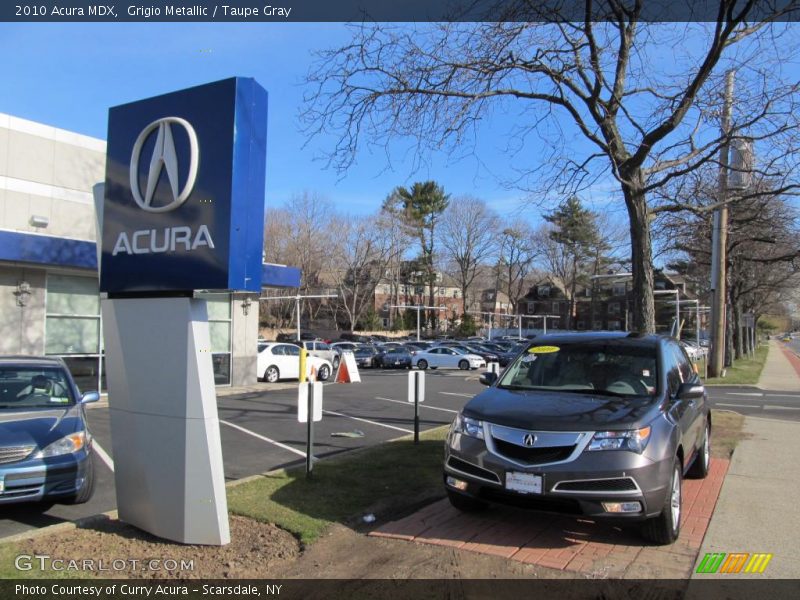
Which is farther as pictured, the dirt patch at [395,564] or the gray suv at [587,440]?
the gray suv at [587,440]

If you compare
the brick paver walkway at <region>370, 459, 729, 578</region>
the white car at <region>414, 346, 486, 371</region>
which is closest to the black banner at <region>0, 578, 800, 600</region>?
the brick paver walkway at <region>370, 459, 729, 578</region>

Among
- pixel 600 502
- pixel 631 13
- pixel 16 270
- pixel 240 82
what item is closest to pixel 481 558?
pixel 600 502

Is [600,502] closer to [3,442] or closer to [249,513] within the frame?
[249,513]

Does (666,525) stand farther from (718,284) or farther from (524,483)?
(718,284)

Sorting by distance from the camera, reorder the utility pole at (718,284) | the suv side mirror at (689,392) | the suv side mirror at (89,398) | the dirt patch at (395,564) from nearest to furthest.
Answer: the dirt patch at (395,564) < the suv side mirror at (689,392) < the suv side mirror at (89,398) < the utility pole at (718,284)

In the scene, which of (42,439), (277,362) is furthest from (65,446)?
(277,362)

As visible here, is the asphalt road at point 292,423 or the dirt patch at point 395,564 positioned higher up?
the dirt patch at point 395,564

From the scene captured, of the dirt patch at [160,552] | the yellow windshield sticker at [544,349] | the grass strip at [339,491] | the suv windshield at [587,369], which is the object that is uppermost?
the yellow windshield sticker at [544,349]

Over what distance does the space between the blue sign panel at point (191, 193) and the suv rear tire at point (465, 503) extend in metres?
2.51

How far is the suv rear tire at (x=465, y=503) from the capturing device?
17.5 ft

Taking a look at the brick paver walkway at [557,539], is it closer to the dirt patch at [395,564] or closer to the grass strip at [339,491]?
the dirt patch at [395,564]

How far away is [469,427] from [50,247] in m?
12.1

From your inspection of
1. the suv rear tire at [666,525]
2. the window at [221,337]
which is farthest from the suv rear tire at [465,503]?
the window at [221,337]

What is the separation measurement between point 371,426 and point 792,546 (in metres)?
7.53
